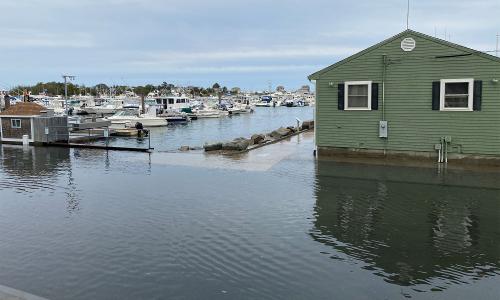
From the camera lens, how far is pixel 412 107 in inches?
696

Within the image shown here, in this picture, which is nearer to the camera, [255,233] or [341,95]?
[255,233]

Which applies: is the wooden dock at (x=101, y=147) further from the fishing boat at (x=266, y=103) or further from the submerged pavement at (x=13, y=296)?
the fishing boat at (x=266, y=103)

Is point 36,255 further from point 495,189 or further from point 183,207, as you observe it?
point 495,189

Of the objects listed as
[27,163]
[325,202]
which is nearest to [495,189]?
[325,202]

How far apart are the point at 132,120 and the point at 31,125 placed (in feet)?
75.2

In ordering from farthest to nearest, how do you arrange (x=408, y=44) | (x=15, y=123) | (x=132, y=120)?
1. (x=132, y=120)
2. (x=15, y=123)
3. (x=408, y=44)

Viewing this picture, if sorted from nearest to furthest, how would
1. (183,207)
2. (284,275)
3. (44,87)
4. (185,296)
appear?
1. (185,296)
2. (284,275)
3. (183,207)
4. (44,87)

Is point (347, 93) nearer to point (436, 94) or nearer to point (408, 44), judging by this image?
point (408, 44)

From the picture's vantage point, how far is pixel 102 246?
9234 mm

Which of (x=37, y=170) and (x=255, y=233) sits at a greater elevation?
(x=37, y=170)

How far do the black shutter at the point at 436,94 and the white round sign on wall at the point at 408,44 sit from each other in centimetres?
149

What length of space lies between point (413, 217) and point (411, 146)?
7.47 m

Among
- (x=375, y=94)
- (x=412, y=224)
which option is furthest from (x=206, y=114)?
(x=412, y=224)

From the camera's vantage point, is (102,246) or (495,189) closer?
(102,246)
